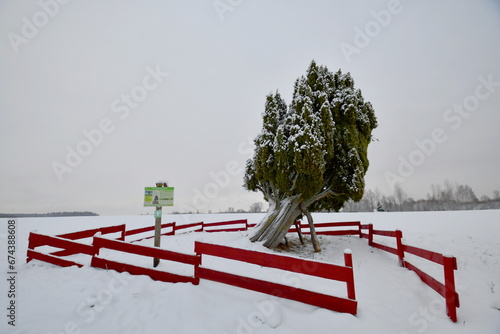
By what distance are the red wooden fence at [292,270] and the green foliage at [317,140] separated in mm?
5984

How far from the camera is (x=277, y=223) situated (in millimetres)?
10570

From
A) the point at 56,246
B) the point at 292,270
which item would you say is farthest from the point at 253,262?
the point at 56,246

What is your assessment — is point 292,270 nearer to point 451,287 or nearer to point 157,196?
point 451,287

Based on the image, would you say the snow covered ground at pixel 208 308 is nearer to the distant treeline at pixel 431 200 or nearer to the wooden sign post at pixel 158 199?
the wooden sign post at pixel 158 199

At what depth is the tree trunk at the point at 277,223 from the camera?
10.4 metres

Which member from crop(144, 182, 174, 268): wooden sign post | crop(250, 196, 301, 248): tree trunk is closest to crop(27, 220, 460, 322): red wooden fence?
crop(144, 182, 174, 268): wooden sign post

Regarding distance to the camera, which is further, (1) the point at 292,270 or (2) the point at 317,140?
(2) the point at 317,140

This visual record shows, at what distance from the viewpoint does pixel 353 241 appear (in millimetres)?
10898

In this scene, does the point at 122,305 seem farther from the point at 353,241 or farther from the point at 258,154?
the point at 353,241

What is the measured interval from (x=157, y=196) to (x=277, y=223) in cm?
628

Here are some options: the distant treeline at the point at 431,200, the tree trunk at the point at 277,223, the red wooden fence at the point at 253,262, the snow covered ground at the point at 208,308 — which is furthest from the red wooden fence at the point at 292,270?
the distant treeline at the point at 431,200

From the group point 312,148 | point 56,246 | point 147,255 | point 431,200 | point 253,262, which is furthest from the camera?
point 431,200

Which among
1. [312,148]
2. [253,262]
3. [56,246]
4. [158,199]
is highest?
[312,148]

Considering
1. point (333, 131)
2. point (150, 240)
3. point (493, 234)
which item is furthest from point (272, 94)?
point (493, 234)
